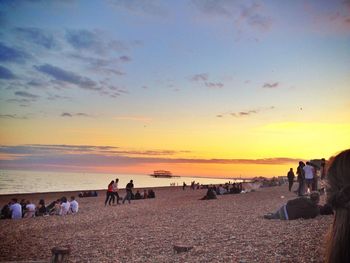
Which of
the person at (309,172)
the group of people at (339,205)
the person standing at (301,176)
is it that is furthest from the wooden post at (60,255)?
the person standing at (301,176)

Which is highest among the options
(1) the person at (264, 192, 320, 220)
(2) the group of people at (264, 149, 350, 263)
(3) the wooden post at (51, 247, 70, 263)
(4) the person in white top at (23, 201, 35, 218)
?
(2) the group of people at (264, 149, 350, 263)

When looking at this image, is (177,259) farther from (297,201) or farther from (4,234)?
(4,234)

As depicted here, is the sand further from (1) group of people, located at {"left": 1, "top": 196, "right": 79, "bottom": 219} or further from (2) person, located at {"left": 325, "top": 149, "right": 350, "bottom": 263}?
(2) person, located at {"left": 325, "top": 149, "right": 350, "bottom": 263}

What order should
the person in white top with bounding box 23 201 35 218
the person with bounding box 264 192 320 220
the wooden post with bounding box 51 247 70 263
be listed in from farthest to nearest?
the person in white top with bounding box 23 201 35 218
the person with bounding box 264 192 320 220
the wooden post with bounding box 51 247 70 263

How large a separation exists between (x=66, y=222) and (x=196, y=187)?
4835cm

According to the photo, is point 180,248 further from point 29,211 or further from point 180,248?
point 29,211

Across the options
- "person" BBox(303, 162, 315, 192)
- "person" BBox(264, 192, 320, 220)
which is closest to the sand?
"person" BBox(264, 192, 320, 220)

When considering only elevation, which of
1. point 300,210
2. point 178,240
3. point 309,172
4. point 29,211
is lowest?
point 29,211

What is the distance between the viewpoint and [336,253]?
→ 69.9 inches

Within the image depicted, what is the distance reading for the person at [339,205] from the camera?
69.8 inches

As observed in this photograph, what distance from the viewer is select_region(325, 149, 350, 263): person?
1.77 meters

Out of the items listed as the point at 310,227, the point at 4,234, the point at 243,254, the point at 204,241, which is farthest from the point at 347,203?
the point at 4,234

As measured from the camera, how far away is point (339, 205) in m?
1.83

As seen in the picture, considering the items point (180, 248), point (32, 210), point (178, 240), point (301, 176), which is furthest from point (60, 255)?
point (301, 176)
